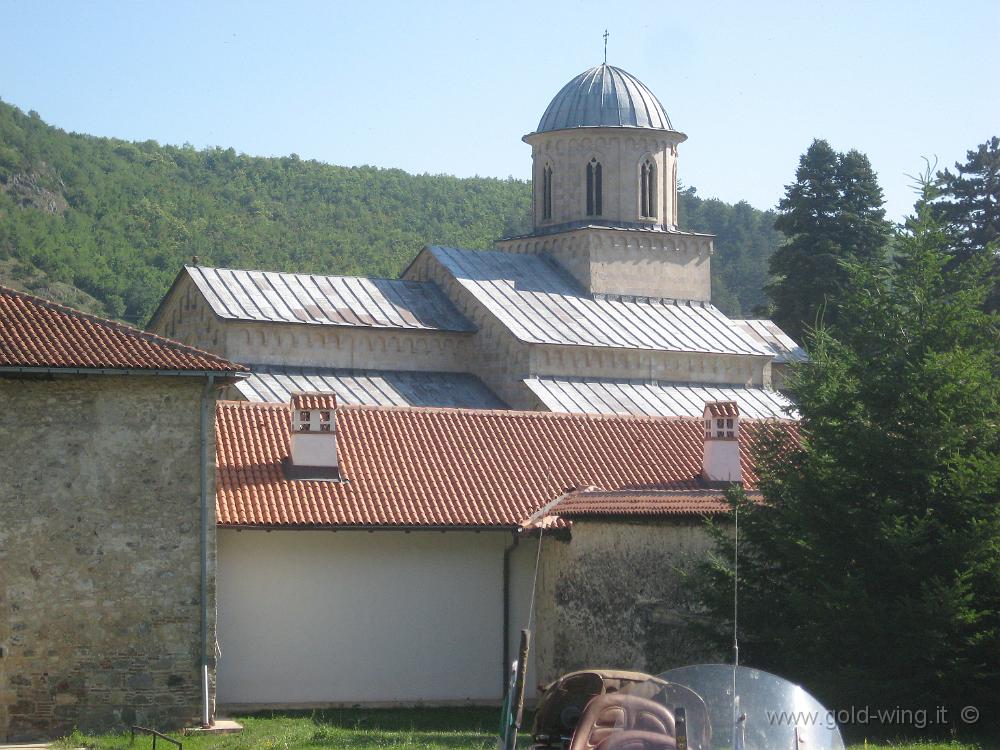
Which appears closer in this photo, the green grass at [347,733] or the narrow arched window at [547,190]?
the green grass at [347,733]

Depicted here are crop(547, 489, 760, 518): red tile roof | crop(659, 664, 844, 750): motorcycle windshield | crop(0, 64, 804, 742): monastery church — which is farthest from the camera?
crop(547, 489, 760, 518): red tile roof

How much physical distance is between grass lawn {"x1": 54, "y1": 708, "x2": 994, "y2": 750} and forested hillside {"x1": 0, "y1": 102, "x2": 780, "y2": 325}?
38491mm

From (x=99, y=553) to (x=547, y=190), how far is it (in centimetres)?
1960

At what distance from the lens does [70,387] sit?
655 inches

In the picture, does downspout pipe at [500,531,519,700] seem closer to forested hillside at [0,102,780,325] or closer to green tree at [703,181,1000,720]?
green tree at [703,181,1000,720]

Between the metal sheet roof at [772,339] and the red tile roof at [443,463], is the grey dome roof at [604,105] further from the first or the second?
the red tile roof at [443,463]

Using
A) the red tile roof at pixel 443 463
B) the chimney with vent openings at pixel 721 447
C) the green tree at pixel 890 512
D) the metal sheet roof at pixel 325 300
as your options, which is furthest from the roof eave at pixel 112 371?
the metal sheet roof at pixel 325 300

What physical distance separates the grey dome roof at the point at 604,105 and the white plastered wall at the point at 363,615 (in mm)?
16489

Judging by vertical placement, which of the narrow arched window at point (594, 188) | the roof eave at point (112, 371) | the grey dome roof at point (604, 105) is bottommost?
the roof eave at point (112, 371)

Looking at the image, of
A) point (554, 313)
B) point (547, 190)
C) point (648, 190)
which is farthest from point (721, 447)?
point (547, 190)

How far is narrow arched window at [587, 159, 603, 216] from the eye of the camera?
3388 centimetres

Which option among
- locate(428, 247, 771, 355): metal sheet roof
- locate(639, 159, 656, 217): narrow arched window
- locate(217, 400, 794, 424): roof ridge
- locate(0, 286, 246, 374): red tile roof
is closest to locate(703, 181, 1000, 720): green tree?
locate(217, 400, 794, 424): roof ridge

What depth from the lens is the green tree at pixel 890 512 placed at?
48.7ft

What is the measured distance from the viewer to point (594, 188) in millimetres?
33906
